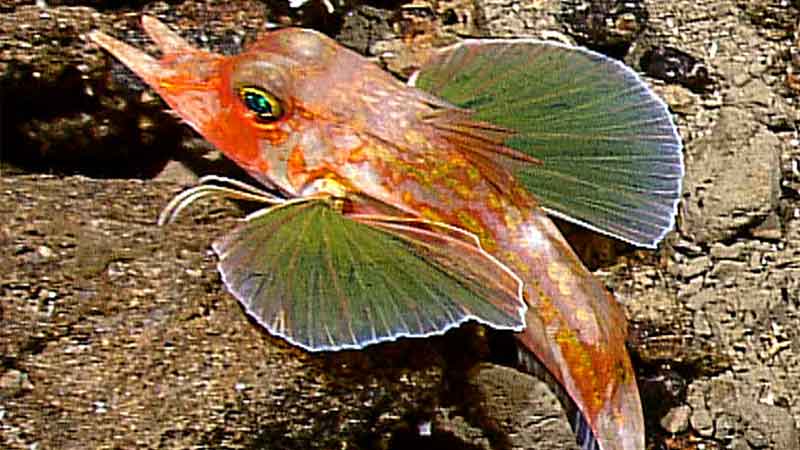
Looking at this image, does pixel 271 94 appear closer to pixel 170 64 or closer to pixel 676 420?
pixel 170 64

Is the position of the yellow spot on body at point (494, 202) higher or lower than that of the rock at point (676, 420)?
higher

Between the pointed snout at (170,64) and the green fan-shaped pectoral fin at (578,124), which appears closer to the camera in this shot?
the pointed snout at (170,64)

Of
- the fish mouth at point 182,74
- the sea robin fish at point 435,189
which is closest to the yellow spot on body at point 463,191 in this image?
the sea robin fish at point 435,189

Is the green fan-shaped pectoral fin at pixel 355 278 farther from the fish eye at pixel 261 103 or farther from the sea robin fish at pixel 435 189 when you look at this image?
the fish eye at pixel 261 103

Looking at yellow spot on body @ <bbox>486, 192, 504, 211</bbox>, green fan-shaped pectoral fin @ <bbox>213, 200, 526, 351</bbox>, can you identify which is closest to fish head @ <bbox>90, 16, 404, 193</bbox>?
green fan-shaped pectoral fin @ <bbox>213, 200, 526, 351</bbox>

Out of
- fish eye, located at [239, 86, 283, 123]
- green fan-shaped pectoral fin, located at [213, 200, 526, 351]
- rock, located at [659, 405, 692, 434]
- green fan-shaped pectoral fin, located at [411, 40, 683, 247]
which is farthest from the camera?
rock, located at [659, 405, 692, 434]

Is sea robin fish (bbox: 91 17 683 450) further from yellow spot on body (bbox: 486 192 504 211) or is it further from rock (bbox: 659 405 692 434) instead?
rock (bbox: 659 405 692 434)
